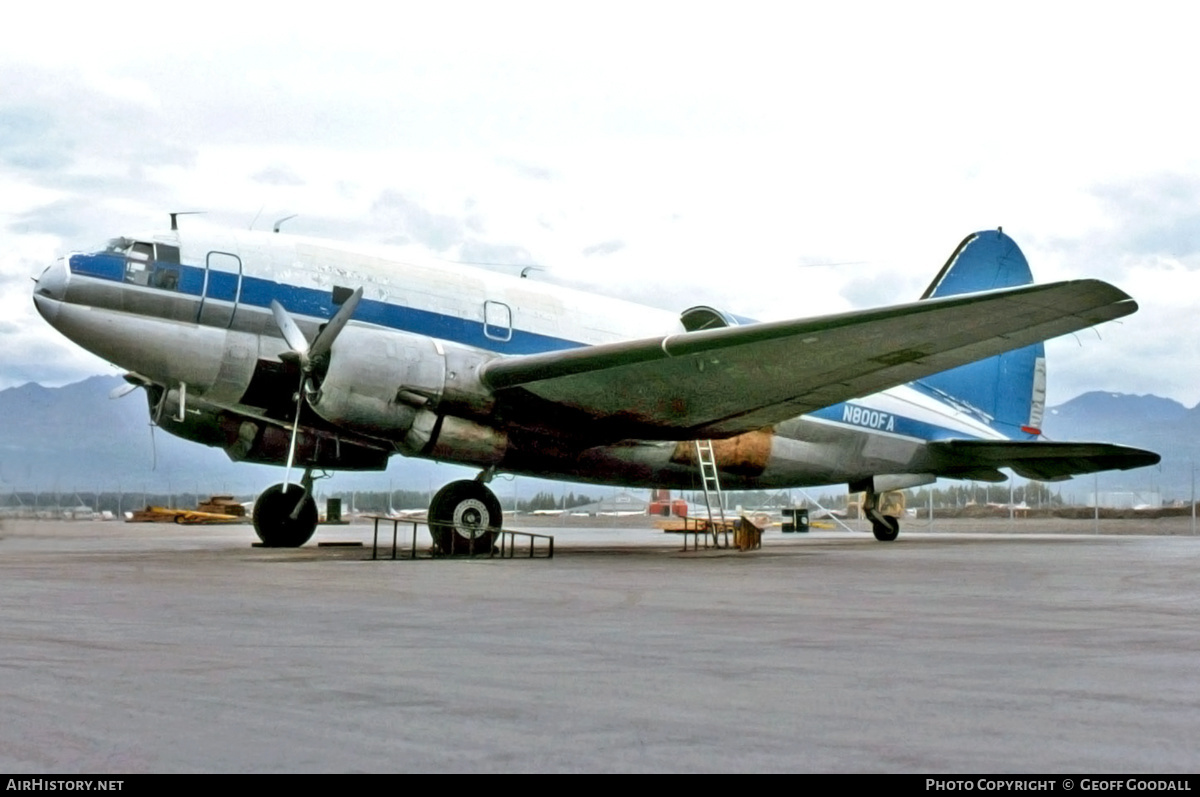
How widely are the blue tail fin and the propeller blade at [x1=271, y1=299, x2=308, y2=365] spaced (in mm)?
15221

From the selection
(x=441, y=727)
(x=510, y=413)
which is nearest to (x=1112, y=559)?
(x=510, y=413)

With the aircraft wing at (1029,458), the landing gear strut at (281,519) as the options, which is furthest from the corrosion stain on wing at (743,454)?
the landing gear strut at (281,519)

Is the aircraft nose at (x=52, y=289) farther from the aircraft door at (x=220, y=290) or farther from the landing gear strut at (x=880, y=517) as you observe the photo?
the landing gear strut at (x=880, y=517)

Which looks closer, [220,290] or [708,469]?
[220,290]

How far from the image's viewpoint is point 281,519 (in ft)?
77.0

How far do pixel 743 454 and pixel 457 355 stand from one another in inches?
280

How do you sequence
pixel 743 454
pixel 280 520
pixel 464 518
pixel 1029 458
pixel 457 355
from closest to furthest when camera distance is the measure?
pixel 457 355, pixel 464 518, pixel 280 520, pixel 743 454, pixel 1029 458

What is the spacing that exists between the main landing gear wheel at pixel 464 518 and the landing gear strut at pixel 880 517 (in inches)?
423

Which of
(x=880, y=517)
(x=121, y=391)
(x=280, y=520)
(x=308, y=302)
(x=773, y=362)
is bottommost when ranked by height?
(x=280, y=520)

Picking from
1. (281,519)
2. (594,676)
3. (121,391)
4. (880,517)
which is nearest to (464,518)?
(281,519)

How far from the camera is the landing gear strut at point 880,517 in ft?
93.1

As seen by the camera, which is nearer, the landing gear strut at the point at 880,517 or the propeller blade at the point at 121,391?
the propeller blade at the point at 121,391

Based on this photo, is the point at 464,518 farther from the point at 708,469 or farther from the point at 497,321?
the point at 708,469

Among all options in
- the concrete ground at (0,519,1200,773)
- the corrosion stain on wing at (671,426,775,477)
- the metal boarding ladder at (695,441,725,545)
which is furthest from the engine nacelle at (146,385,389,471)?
the concrete ground at (0,519,1200,773)
